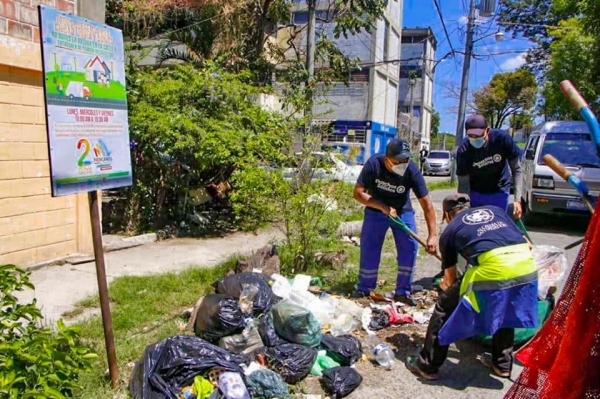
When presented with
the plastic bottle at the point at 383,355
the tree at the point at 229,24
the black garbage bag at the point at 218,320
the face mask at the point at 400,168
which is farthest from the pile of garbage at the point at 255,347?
the tree at the point at 229,24

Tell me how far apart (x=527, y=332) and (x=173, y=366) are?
109 inches

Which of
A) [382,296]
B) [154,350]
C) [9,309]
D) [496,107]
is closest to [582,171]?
[382,296]

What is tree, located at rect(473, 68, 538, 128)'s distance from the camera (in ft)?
124

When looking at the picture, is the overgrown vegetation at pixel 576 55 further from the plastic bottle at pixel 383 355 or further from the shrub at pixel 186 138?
the plastic bottle at pixel 383 355

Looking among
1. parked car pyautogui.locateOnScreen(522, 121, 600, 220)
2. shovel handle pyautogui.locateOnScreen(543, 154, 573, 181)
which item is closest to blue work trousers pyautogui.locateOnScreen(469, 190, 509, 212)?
shovel handle pyautogui.locateOnScreen(543, 154, 573, 181)

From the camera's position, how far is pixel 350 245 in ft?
23.9

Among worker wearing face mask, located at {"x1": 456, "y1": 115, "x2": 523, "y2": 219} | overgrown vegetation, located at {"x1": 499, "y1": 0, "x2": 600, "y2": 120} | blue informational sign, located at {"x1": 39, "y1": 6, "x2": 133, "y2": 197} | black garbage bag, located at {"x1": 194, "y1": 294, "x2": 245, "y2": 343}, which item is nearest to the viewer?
blue informational sign, located at {"x1": 39, "y1": 6, "x2": 133, "y2": 197}

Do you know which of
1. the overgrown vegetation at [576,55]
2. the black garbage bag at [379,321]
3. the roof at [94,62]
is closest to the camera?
the roof at [94,62]

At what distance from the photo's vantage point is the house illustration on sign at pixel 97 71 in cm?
285

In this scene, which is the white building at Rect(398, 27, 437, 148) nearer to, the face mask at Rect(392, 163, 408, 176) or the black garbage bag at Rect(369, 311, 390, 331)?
the face mask at Rect(392, 163, 408, 176)

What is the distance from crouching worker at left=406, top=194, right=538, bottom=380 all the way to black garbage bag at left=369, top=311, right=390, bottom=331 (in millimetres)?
856

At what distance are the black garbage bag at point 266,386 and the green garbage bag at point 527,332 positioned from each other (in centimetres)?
178

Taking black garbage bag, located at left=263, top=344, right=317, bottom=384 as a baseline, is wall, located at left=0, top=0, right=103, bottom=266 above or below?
above

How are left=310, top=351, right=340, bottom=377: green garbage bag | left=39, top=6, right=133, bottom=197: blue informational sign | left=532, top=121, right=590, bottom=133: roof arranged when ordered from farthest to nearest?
left=532, top=121, right=590, bottom=133: roof < left=310, top=351, right=340, bottom=377: green garbage bag < left=39, top=6, right=133, bottom=197: blue informational sign
